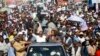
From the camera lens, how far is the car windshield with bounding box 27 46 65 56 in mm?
15180

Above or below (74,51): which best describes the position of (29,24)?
below

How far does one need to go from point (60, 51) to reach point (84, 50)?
2451mm

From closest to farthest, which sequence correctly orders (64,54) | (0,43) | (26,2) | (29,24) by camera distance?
(64,54) < (0,43) < (29,24) < (26,2)

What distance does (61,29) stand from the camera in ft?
78.1

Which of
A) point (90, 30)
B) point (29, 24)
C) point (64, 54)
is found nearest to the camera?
point (64, 54)

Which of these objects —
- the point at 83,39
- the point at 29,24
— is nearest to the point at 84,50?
the point at 83,39

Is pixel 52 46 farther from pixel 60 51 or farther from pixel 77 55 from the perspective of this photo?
pixel 77 55

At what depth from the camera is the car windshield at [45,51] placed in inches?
598

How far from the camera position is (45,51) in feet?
50.0

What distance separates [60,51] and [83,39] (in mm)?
4216

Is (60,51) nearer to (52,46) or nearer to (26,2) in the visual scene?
(52,46)

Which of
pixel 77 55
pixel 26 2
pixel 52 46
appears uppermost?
pixel 52 46

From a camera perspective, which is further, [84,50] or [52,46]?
[84,50]

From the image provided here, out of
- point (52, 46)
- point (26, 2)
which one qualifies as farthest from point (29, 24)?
point (26, 2)
